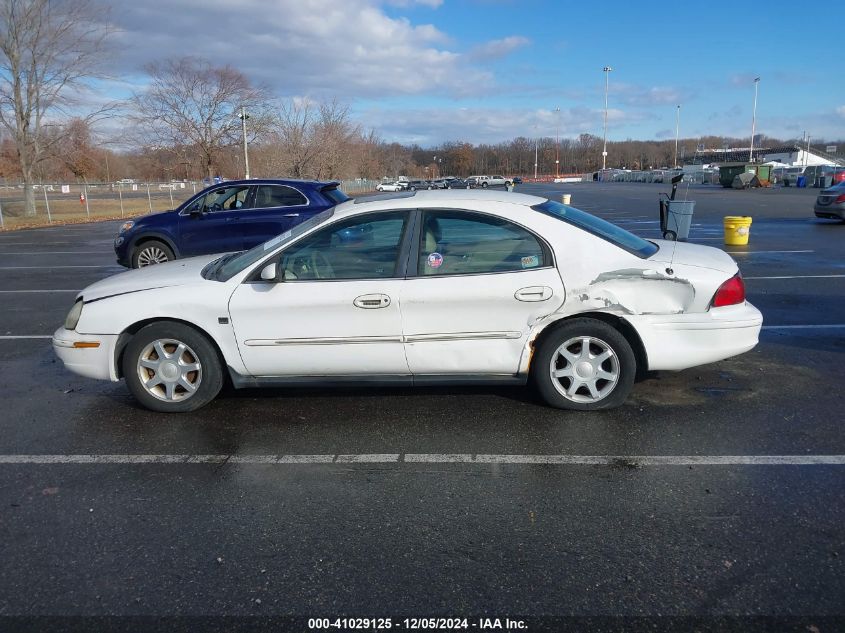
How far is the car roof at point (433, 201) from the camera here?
4.63 meters

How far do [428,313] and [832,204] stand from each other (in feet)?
61.9

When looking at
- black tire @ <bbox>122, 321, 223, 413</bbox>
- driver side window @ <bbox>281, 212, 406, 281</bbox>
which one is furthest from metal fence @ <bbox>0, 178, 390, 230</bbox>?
driver side window @ <bbox>281, 212, 406, 281</bbox>

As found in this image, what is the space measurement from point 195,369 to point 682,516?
3.37 metres

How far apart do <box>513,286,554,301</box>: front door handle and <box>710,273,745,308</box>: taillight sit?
3.97ft

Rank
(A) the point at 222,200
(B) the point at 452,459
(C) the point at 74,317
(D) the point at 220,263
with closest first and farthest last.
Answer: (B) the point at 452,459 < (C) the point at 74,317 < (D) the point at 220,263 < (A) the point at 222,200

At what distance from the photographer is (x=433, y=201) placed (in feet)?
15.3

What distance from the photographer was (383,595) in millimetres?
2633

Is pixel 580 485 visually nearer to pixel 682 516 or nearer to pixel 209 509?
pixel 682 516

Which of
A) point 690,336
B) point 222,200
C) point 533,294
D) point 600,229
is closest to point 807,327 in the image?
point 690,336

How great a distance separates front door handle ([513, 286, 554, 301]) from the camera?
4.38 meters

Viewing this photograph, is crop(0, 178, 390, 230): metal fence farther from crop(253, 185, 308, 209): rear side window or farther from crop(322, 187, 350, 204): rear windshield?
crop(322, 187, 350, 204): rear windshield

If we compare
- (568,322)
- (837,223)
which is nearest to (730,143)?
(837,223)

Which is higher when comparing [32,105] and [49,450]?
[32,105]

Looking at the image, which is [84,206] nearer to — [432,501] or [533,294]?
[533,294]
